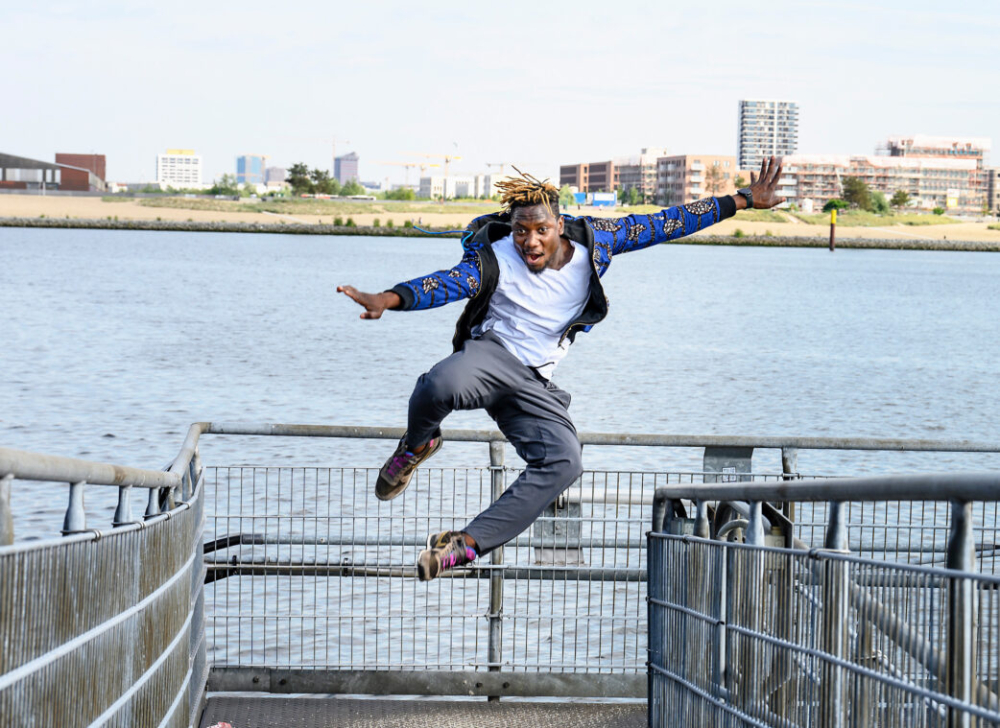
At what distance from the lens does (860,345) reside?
5453 cm

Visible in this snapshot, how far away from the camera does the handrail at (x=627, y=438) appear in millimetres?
6254

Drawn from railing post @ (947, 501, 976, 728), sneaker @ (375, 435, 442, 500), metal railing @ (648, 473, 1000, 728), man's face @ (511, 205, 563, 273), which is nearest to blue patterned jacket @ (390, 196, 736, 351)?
man's face @ (511, 205, 563, 273)

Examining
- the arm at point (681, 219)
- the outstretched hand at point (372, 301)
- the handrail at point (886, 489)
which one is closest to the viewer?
the handrail at point (886, 489)

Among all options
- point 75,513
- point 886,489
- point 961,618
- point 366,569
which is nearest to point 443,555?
point 366,569

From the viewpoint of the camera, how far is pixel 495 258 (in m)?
5.72

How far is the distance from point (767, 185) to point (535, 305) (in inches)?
54.9

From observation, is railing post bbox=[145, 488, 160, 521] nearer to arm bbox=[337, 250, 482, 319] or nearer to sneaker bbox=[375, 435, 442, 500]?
arm bbox=[337, 250, 482, 319]

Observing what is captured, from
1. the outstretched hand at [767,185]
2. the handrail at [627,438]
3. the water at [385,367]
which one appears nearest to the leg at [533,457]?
the handrail at [627,438]

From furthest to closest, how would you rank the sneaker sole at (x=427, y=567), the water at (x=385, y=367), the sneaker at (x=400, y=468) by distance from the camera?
the water at (x=385, y=367)
the sneaker at (x=400, y=468)
the sneaker sole at (x=427, y=567)

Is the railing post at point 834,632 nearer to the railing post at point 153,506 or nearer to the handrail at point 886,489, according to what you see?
the handrail at point 886,489

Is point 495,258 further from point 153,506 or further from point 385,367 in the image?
point 385,367

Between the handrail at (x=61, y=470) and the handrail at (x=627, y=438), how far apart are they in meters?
2.36

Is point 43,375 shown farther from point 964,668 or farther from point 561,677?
point 964,668

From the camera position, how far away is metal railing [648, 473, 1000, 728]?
101 inches
